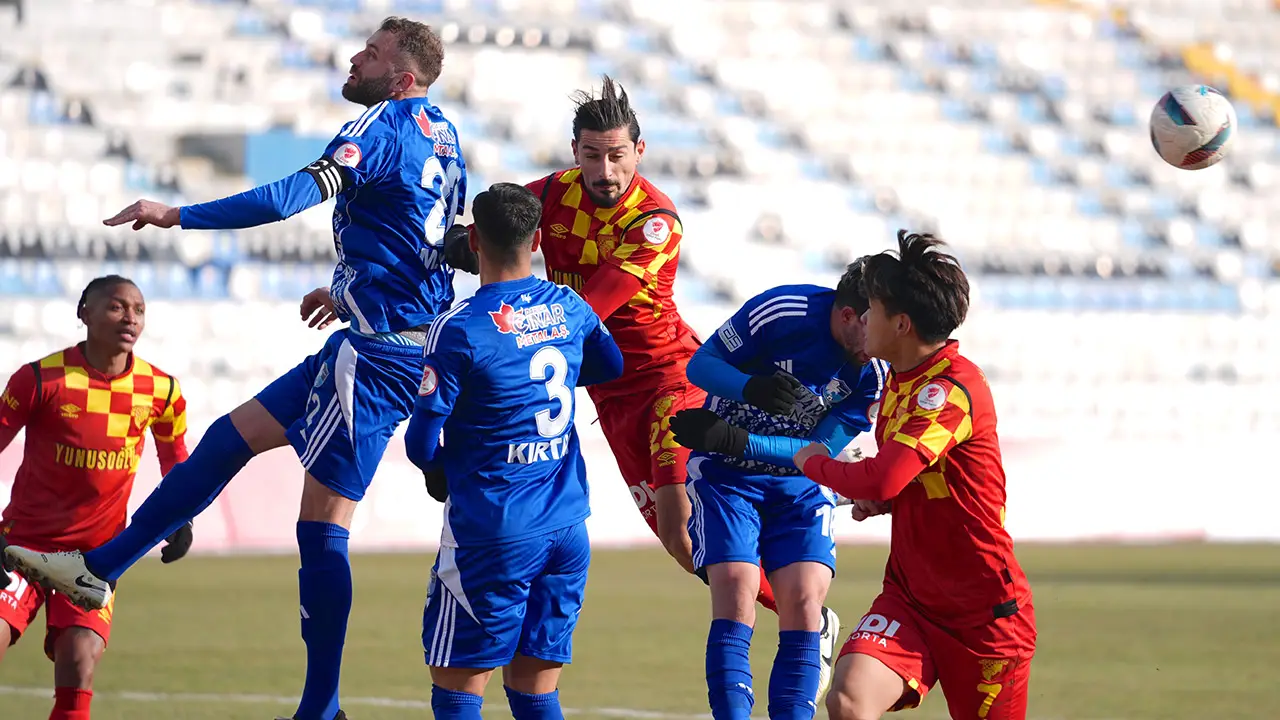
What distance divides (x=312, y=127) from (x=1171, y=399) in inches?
511

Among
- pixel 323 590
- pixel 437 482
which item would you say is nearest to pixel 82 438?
pixel 323 590

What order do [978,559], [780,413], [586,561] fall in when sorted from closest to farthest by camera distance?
[978,559], [586,561], [780,413]

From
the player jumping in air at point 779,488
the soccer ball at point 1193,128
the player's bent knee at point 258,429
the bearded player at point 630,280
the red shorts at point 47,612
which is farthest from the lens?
the soccer ball at point 1193,128

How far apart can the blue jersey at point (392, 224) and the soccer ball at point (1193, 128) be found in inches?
141

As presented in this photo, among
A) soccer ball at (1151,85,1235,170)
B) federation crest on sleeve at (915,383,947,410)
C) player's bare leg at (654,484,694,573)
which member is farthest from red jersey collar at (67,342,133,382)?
soccer ball at (1151,85,1235,170)

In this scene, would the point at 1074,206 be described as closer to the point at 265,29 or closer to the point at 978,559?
the point at 265,29

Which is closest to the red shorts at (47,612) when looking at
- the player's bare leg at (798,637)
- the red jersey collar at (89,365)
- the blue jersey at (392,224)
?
the red jersey collar at (89,365)

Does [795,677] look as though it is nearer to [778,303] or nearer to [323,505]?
[778,303]

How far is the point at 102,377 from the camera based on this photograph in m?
6.81

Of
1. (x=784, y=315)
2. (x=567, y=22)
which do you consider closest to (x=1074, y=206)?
(x=567, y=22)

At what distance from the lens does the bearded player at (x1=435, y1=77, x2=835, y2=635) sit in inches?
261

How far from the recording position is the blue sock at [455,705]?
5.29m

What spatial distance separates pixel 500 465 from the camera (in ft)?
17.2

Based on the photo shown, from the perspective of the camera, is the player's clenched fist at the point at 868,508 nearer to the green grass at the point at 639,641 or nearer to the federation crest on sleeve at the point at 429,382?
the federation crest on sleeve at the point at 429,382
